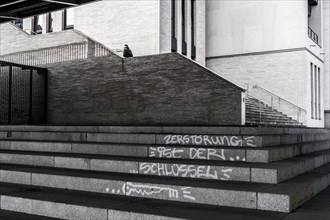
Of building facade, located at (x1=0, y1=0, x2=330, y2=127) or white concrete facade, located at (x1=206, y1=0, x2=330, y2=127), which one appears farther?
white concrete facade, located at (x1=206, y1=0, x2=330, y2=127)

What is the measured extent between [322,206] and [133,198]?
2385 mm

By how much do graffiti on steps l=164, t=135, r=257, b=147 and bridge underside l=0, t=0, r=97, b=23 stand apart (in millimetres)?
4322

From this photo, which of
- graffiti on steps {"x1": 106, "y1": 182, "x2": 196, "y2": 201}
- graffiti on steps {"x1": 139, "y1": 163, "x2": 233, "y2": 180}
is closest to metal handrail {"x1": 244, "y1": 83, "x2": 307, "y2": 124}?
graffiti on steps {"x1": 139, "y1": 163, "x2": 233, "y2": 180}

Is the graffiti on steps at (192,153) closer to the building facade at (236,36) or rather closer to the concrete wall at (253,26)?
the building facade at (236,36)

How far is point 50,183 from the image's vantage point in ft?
18.0

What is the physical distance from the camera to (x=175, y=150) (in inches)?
241

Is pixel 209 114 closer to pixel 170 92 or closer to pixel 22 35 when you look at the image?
pixel 170 92

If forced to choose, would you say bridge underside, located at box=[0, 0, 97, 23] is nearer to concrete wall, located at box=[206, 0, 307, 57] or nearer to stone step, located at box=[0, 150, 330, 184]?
stone step, located at box=[0, 150, 330, 184]

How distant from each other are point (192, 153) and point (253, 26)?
1858cm

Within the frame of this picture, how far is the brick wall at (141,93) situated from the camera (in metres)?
13.5

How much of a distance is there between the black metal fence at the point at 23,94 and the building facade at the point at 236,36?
10.7 ft

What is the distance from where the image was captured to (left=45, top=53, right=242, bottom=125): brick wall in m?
13.5

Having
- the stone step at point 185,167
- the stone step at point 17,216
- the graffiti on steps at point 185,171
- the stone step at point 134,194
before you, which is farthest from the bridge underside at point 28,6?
the stone step at point 17,216

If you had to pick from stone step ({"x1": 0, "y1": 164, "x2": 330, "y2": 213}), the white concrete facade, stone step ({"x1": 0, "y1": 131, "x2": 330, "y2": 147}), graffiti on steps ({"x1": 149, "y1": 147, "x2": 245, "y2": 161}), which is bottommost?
stone step ({"x1": 0, "y1": 164, "x2": 330, "y2": 213})
